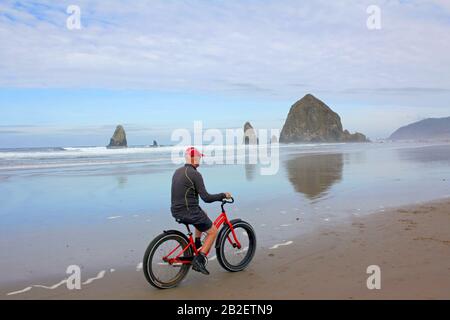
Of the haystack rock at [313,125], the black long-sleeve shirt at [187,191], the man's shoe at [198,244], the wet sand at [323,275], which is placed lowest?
the wet sand at [323,275]

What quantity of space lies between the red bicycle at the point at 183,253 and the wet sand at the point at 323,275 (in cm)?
15

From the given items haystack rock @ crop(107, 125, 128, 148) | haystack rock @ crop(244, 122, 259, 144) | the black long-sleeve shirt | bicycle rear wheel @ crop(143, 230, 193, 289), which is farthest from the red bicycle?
haystack rock @ crop(107, 125, 128, 148)

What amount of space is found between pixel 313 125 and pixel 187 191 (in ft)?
453

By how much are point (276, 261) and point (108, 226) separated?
4.09 metres

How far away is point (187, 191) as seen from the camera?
5.44m

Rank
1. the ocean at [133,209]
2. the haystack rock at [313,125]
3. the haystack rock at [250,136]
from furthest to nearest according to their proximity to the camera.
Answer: the haystack rock at [313,125] → the haystack rock at [250,136] → the ocean at [133,209]

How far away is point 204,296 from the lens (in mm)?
5004

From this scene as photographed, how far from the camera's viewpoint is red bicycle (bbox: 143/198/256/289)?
5141 millimetres

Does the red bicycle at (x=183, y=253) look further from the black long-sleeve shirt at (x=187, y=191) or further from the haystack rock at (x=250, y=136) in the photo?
the haystack rock at (x=250, y=136)

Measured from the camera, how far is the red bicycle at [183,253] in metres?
5.14

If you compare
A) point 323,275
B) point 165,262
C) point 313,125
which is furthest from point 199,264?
point 313,125

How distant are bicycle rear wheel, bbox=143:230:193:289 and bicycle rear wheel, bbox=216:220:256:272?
50 centimetres

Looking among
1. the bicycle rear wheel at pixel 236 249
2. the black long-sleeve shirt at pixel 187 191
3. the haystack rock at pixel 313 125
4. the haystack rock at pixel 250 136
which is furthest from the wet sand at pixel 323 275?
the haystack rock at pixel 313 125

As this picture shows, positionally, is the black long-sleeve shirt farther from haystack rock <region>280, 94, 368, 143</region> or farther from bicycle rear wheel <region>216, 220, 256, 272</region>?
haystack rock <region>280, 94, 368, 143</region>
